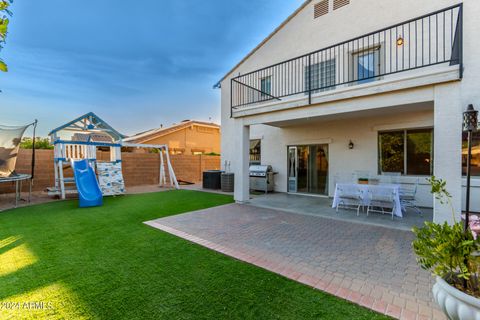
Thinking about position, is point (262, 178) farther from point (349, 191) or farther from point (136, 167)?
point (136, 167)

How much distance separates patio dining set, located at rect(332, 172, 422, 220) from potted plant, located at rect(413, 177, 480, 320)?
467 centimetres

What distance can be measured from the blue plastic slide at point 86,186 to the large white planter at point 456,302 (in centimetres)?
887

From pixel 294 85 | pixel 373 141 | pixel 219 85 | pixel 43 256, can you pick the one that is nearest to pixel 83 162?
pixel 43 256

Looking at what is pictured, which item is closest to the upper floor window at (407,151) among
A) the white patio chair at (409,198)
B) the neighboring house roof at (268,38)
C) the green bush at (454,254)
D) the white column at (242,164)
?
the white patio chair at (409,198)

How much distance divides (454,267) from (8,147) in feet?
39.5

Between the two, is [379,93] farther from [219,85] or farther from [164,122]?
[164,122]

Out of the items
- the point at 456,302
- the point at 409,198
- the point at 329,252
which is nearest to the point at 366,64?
the point at 409,198

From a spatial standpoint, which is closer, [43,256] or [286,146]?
[43,256]

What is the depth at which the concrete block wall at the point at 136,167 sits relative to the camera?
33.9ft

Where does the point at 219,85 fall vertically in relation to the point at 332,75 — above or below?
above

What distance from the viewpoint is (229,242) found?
4371 millimetres

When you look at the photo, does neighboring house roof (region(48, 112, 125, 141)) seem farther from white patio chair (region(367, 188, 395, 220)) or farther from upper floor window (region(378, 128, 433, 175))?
upper floor window (region(378, 128, 433, 175))

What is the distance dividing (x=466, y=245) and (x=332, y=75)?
8.59 meters

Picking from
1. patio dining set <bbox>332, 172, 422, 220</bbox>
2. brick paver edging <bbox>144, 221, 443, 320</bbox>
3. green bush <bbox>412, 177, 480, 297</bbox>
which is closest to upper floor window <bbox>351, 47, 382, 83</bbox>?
patio dining set <bbox>332, 172, 422, 220</bbox>
